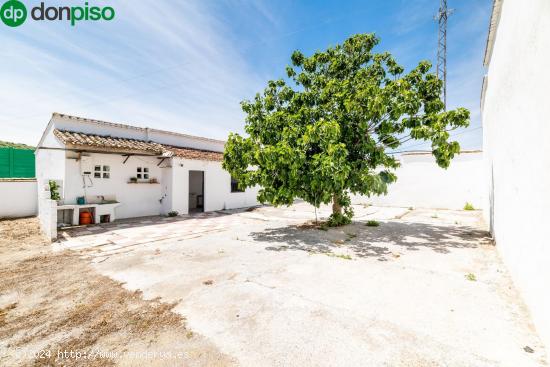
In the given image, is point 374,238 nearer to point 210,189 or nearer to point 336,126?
point 336,126

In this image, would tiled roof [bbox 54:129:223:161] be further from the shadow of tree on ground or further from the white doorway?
the shadow of tree on ground

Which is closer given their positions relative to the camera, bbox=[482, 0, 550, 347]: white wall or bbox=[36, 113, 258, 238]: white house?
bbox=[482, 0, 550, 347]: white wall

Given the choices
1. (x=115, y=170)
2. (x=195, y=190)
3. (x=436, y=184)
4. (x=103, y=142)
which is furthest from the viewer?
(x=195, y=190)

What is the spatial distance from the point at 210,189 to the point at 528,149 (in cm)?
1350

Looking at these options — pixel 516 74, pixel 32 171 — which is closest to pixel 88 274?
pixel 516 74

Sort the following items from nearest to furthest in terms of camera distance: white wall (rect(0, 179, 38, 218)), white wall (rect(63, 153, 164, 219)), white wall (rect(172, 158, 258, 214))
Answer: white wall (rect(63, 153, 164, 219)) < white wall (rect(0, 179, 38, 218)) < white wall (rect(172, 158, 258, 214))

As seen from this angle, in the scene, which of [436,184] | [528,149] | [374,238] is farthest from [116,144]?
[436,184]

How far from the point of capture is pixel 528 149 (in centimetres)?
341

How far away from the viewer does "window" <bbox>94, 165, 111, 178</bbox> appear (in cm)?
1103

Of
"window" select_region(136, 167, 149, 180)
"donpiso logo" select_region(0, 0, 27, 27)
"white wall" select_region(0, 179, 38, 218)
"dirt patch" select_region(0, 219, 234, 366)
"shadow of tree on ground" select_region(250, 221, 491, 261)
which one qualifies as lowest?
"dirt patch" select_region(0, 219, 234, 366)

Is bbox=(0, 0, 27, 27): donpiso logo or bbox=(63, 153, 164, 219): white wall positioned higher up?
bbox=(0, 0, 27, 27): donpiso logo

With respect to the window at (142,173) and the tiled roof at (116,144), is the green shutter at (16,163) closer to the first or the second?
the tiled roof at (116,144)

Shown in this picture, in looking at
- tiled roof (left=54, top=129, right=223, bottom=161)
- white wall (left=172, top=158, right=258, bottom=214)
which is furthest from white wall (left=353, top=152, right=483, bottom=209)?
tiled roof (left=54, top=129, right=223, bottom=161)

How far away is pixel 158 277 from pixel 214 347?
2.56 meters
